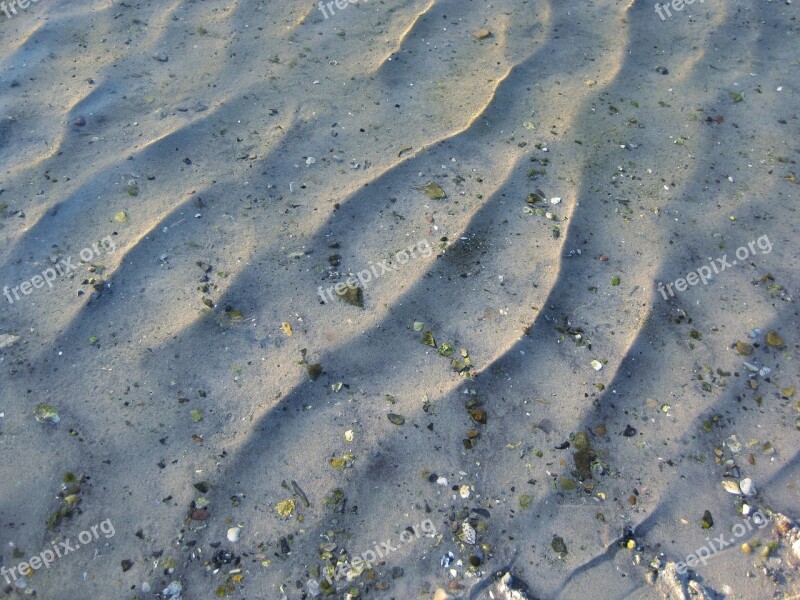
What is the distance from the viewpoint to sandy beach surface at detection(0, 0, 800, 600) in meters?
1.58

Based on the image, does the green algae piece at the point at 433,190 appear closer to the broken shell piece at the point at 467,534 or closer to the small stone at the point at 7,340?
the broken shell piece at the point at 467,534

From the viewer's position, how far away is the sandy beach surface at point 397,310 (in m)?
1.58

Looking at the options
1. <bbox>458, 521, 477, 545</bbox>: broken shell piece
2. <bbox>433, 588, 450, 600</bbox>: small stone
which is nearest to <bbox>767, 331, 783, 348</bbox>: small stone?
<bbox>458, 521, 477, 545</bbox>: broken shell piece

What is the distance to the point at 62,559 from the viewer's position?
1538 millimetres

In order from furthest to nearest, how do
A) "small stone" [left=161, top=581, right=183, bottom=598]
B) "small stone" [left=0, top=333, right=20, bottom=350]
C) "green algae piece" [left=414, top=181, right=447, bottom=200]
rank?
"green algae piece" [left=414, top=181, right=447, bottom=200]
"small stone" [left=0, top=333, right=20, bottom=350]
"small stone" [left=161, top=581, right=183, bottom=598]

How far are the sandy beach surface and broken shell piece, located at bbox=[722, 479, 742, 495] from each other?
0.06 ft

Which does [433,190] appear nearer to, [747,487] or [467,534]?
[467,534]

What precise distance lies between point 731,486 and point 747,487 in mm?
43

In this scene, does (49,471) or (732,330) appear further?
(732,330)

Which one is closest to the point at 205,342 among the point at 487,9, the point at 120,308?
the point at 120,308

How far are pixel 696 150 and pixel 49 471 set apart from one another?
2.36m

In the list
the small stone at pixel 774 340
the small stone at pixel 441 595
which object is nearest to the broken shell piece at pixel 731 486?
the small stone at pixel 774 340

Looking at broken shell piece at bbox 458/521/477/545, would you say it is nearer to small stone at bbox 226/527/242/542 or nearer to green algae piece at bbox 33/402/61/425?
small stone at bbox 226/527/242/542

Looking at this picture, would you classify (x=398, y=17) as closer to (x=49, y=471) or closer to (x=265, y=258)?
(x=265, y=258)
